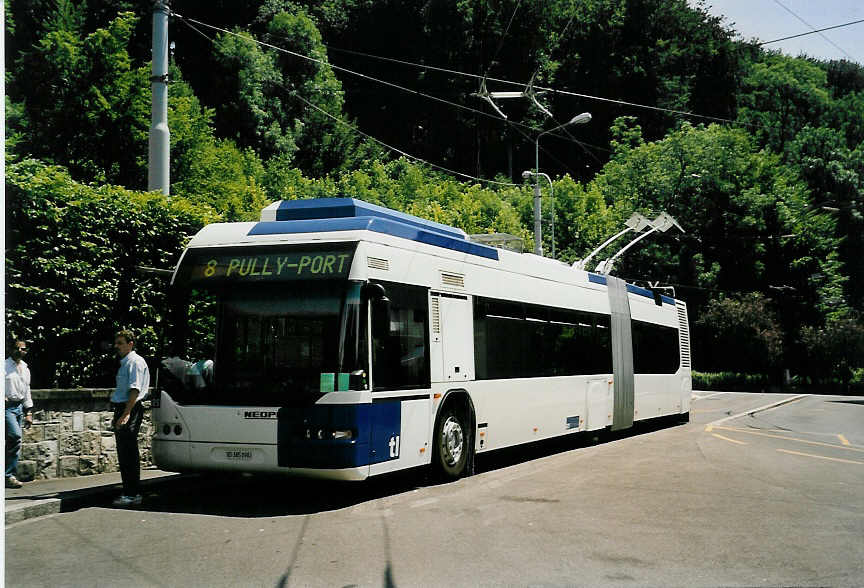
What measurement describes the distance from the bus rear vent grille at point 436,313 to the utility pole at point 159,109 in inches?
196

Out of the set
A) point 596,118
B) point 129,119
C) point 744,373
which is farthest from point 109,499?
point 596,118

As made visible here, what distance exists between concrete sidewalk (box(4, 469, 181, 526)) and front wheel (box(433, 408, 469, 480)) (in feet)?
11.1

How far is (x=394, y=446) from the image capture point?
1070 centimetres

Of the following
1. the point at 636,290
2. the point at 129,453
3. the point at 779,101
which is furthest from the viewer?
the point at 779,101

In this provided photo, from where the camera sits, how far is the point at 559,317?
53.0 feet

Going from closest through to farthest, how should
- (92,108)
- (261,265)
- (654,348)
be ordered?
(261,265)
(654,348)
(92,108)

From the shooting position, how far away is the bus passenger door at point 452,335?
39.1 feet

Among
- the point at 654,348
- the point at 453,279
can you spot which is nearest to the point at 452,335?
the point at 453,279

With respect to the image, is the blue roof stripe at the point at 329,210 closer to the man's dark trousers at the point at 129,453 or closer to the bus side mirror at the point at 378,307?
the bus side mirror at the point at 378,307

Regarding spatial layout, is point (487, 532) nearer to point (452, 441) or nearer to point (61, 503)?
point (452, 441)

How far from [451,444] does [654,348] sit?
10.6 m

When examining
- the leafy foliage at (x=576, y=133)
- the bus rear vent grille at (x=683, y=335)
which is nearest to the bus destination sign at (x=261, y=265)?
the bus rear vent grille at (x=683, y=335)

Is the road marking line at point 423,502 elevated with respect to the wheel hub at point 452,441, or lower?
lower

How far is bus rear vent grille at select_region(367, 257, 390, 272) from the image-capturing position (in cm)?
1050
